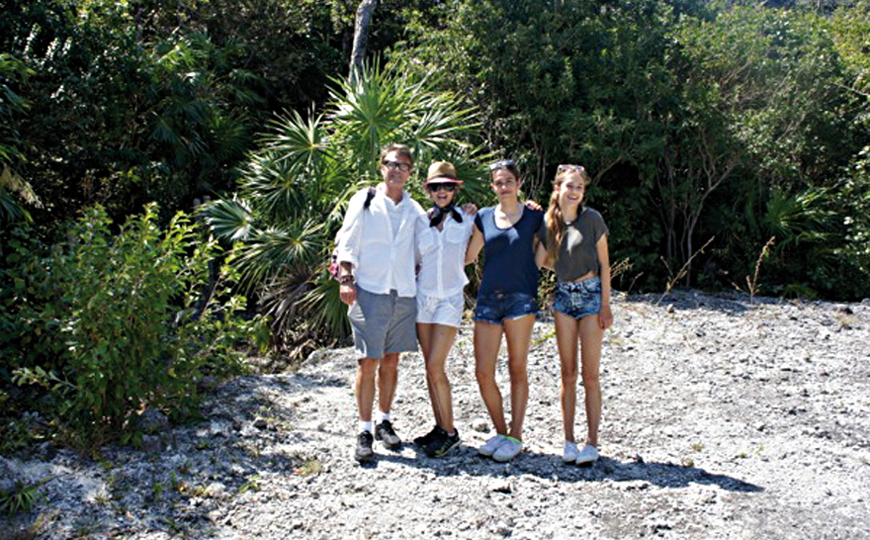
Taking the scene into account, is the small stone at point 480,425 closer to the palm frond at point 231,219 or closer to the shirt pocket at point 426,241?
the shirt pocket at point 426,241

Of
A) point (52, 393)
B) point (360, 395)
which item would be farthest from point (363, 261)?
point (52, 393)

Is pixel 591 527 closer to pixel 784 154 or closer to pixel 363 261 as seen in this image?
pixel 363 261

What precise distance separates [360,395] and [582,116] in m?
6.85

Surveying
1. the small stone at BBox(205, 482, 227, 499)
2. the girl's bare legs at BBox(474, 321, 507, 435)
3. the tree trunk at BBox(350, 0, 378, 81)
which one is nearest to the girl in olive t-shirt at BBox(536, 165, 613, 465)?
the girl's bare legs at BBox(474, 321, 507, 435)

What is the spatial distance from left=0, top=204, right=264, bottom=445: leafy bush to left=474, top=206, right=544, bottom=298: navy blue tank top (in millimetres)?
1719

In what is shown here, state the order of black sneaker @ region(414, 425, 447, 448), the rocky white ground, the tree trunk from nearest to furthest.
A: the rocky white ground < black sneaker @ region(414, 425, 447, 448) < the tree trunk

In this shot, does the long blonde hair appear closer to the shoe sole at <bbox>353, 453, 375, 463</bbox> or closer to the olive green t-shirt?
the olive green t-shirt

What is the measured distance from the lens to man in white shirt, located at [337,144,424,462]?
556 centimetres

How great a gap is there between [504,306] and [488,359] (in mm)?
330

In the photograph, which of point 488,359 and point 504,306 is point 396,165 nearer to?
point 504,306

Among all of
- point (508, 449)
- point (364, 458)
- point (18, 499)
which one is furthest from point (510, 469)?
point (18, 499)

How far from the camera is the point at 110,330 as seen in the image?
5645 mm

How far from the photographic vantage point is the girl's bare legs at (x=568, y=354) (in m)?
5.61

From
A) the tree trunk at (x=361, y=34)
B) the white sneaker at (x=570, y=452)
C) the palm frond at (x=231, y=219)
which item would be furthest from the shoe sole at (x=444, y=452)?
the tree trunk at (x=361, y=34)
